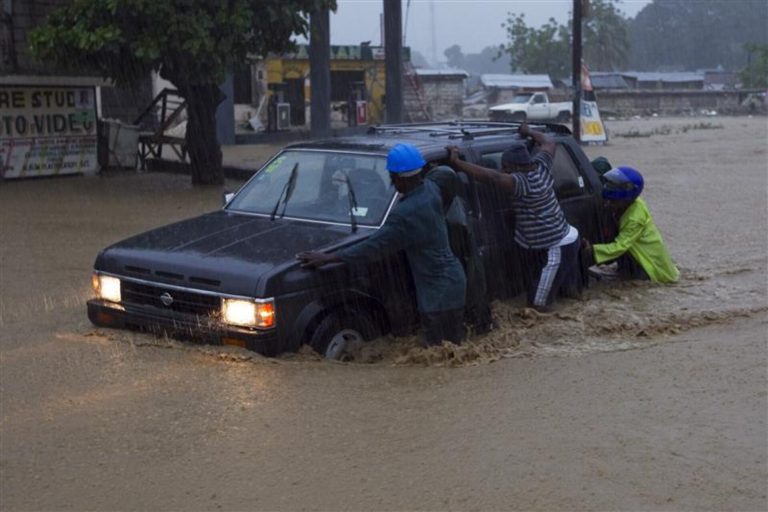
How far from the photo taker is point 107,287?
714 centimetres

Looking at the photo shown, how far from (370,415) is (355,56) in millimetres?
44086

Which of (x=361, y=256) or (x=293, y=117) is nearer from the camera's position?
(x=361, y=256)

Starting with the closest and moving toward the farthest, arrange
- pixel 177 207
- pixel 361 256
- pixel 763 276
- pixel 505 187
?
1. pixel 361 256
2. pixel 505 187
3. pixel 763 276
4. pixel 177 207

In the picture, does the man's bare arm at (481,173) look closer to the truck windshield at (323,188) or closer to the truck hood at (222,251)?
the truck windshield at (323,188)

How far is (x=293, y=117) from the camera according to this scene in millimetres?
46906

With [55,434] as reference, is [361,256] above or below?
above

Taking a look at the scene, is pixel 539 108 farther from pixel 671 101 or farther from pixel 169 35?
pixel 169 35

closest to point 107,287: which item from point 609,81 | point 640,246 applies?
point 640,246

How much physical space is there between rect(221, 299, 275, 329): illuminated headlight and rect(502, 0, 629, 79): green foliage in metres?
75.7

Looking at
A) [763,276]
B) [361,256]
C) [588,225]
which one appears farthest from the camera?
[763,276]

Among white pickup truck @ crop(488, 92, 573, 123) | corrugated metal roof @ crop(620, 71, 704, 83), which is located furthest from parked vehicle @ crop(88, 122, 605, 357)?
corrugated metal roof @ crop(620, 71, 704, 83)

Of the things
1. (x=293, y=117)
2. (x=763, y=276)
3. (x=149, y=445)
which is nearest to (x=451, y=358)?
(x=149, y=445)

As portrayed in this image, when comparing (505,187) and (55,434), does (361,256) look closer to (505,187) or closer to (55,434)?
(505,187)

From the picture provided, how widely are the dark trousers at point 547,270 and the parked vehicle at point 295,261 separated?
112 mm
